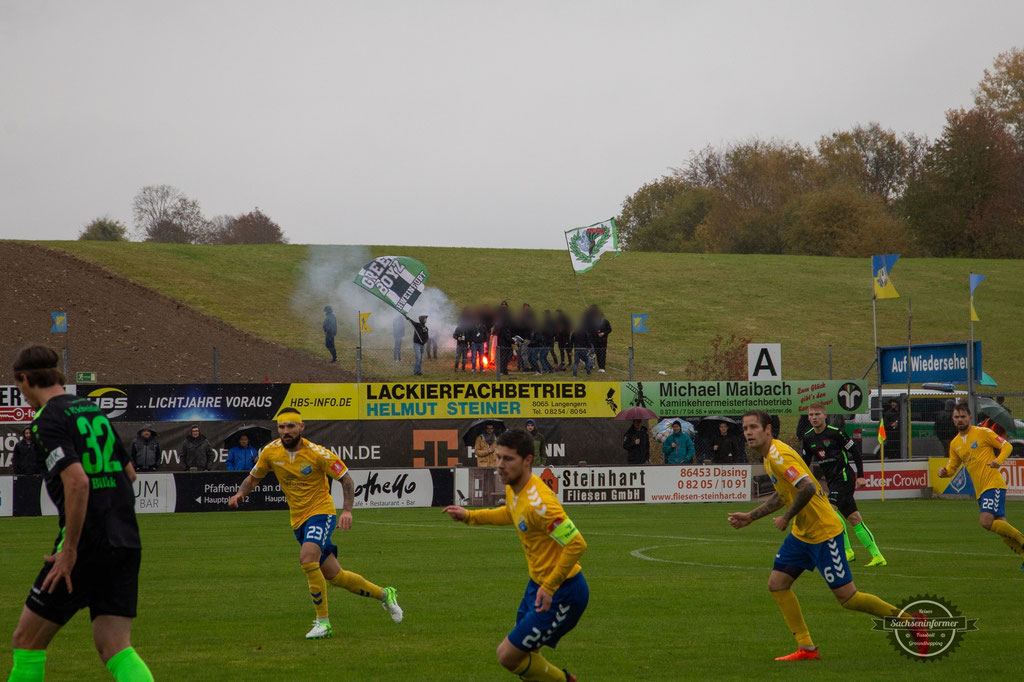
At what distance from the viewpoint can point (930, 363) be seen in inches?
1228

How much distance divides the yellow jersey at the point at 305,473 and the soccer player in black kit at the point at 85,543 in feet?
16.4

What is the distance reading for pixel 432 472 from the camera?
27578 mm

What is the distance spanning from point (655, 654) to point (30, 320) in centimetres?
4464

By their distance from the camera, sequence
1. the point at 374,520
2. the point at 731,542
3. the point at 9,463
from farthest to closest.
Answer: the point at 9,463 < the point at 374,520 < the point at 731,542

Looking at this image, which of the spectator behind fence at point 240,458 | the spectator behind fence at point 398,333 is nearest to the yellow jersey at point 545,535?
the spectator behind fence at point 240,458

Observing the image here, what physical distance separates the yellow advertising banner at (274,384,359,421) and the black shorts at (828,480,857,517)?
17202 millimetres

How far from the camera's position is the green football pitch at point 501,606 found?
9.11 metres

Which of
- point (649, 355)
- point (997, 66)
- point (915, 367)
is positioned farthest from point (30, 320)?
point (997, 66)

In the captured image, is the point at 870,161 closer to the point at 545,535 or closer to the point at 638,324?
the point at 638,324

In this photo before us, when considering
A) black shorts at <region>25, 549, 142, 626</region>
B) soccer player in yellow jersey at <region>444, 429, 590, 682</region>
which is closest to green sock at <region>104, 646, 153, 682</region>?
black shorts at <region>25, 549, 142, 626</region>

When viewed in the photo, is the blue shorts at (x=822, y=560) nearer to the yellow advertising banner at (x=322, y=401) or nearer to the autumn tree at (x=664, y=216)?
the yellow advertising banner at (x=322, y=401)

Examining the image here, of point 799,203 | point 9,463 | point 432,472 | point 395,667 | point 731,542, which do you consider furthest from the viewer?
point 799,203

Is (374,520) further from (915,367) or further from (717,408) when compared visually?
(915,367)

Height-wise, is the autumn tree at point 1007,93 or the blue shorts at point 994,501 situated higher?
the autumn tree at point 1007,93
